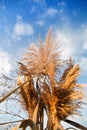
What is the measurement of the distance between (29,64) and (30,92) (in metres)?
0.34

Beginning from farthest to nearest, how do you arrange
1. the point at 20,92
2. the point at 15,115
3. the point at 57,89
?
the point at 15,115 < the point at 20,92 < the point at 57,89

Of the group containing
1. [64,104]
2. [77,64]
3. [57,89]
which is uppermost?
[77,64]

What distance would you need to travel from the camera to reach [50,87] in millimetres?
2273

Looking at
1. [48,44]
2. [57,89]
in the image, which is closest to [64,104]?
[57,89]

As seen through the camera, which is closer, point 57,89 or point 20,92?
point 57,89

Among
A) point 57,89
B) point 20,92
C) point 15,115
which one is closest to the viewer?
point 57,89

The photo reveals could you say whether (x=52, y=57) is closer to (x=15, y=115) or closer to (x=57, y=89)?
(x=57, y=89)

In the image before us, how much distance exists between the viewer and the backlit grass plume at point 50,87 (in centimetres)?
218

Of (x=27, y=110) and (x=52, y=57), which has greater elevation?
(x=52, y=57)

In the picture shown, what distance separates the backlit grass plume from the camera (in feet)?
7.15

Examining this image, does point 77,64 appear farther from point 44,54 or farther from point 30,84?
point 30,84

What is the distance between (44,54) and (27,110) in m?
0.61

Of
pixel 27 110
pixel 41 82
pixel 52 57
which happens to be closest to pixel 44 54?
pixel 52 57

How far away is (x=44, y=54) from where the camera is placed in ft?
7.57
